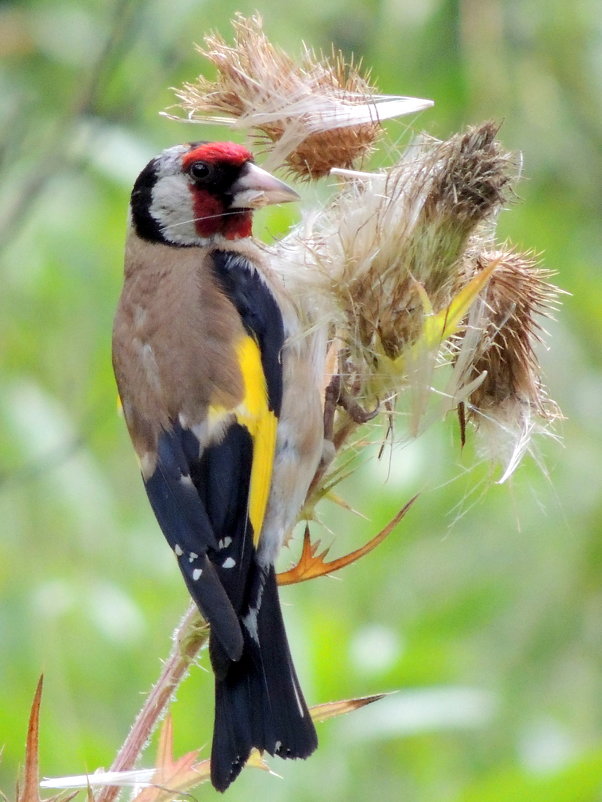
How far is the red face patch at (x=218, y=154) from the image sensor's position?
8.96 feet

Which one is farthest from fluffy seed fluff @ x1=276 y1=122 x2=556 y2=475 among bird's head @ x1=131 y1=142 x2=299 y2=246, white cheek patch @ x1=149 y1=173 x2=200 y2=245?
white cheek patch @ x1=149 y1=173 x2=200 y2=245

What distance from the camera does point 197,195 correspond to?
2.85 metres

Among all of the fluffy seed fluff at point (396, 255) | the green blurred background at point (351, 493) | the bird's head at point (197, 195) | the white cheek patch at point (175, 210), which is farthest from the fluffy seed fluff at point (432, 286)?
the white cheek patch at point (175, 210)

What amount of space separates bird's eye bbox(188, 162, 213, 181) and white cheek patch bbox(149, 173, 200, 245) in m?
0.04

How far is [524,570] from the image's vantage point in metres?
3.85

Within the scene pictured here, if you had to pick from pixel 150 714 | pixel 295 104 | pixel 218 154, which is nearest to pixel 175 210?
pixel 218 154

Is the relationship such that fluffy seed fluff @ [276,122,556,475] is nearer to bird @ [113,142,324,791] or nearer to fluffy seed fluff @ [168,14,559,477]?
fluffy seed fluff @ [168,14,559,477]

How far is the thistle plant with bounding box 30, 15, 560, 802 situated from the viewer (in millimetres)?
2025

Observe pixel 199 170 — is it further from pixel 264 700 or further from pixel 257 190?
pixel 264 700

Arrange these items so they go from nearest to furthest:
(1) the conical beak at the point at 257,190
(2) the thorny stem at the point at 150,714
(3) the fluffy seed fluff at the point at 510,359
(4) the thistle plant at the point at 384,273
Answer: (2) the thorny stem at the point at 150,714
(4) the thistle plant at the point at 384,273
(3) the fluffy seed fluff at the point at 510,359
(1) the conical beak at the point at 257,190

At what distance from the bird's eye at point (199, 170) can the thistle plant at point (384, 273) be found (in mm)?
359

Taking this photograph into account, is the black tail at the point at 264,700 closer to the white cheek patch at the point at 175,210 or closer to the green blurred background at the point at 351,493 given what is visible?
the green blurred background at the point at 351,493

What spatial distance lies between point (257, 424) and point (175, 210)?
2.44 feet

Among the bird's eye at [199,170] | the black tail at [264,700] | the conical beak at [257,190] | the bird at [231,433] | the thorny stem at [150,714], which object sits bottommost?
the black tail at [264,700]
